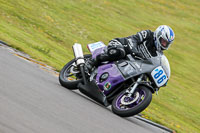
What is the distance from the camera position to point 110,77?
7547 mm

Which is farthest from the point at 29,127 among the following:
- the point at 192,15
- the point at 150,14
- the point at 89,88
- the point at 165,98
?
the point at 192,15

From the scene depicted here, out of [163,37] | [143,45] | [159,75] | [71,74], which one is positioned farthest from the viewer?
[71,74]

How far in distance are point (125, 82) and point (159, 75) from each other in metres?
0.69

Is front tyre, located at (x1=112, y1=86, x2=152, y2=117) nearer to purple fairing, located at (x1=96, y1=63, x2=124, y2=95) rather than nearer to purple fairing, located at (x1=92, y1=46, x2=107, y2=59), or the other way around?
purple fairing, located at (x1=96, y1=63, x2=124, y2=95)

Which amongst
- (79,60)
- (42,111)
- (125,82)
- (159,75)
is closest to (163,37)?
(159,75)

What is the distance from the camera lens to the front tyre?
22.3 feet

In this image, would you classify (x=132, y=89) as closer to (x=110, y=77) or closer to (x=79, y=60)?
(x=110, y=77)

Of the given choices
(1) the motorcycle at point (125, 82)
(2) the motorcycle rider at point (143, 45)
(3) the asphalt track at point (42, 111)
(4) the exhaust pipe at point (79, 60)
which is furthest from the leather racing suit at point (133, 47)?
(3) the asphalt track at point (42, 111)

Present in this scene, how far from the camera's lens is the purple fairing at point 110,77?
746 centimetres

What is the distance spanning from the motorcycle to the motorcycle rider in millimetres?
112

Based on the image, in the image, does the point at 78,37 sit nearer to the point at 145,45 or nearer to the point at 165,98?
the point at 165,98

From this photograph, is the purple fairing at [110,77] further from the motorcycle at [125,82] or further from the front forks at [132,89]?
the front forks at [132,89]

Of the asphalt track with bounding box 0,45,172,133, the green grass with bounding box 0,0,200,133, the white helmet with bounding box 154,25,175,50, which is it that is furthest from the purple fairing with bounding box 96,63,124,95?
the green grass with bounding box 0,0,200,133

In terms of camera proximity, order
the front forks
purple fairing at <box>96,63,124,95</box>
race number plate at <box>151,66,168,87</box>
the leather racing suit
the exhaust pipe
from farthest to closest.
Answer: the exhaust pipe
the leather racing suit
purple fairing at <box>96,63,124,95</box>
race number plate at <box>151,66,168,87</box>
the front forks
